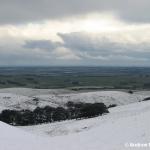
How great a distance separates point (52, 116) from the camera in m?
80.8

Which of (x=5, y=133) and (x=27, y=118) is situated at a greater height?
(x=5, y=133)

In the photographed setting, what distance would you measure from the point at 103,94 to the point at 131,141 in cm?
11566

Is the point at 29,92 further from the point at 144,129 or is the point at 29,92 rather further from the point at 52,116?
the point at 144,129

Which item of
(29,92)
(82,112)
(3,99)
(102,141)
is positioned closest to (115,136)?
(102,141)

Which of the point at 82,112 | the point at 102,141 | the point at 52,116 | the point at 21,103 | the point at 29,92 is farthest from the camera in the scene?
the point at 29,92

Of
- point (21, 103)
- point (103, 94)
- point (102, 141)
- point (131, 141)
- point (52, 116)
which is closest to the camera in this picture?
point (131, 141)

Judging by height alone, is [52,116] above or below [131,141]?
below

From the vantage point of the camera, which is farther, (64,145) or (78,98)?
(78,98)

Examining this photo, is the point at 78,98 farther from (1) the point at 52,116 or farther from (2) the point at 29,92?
(1) the point at 52,116

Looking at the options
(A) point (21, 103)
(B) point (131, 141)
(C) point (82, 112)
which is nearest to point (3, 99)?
(A) point (21, 103)

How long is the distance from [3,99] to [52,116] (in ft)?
165

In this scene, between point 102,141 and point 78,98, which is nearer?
point 102,141

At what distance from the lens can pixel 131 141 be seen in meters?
25.8

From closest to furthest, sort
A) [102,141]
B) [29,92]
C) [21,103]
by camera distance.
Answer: [102,141] → [21,103] → [29,92]
